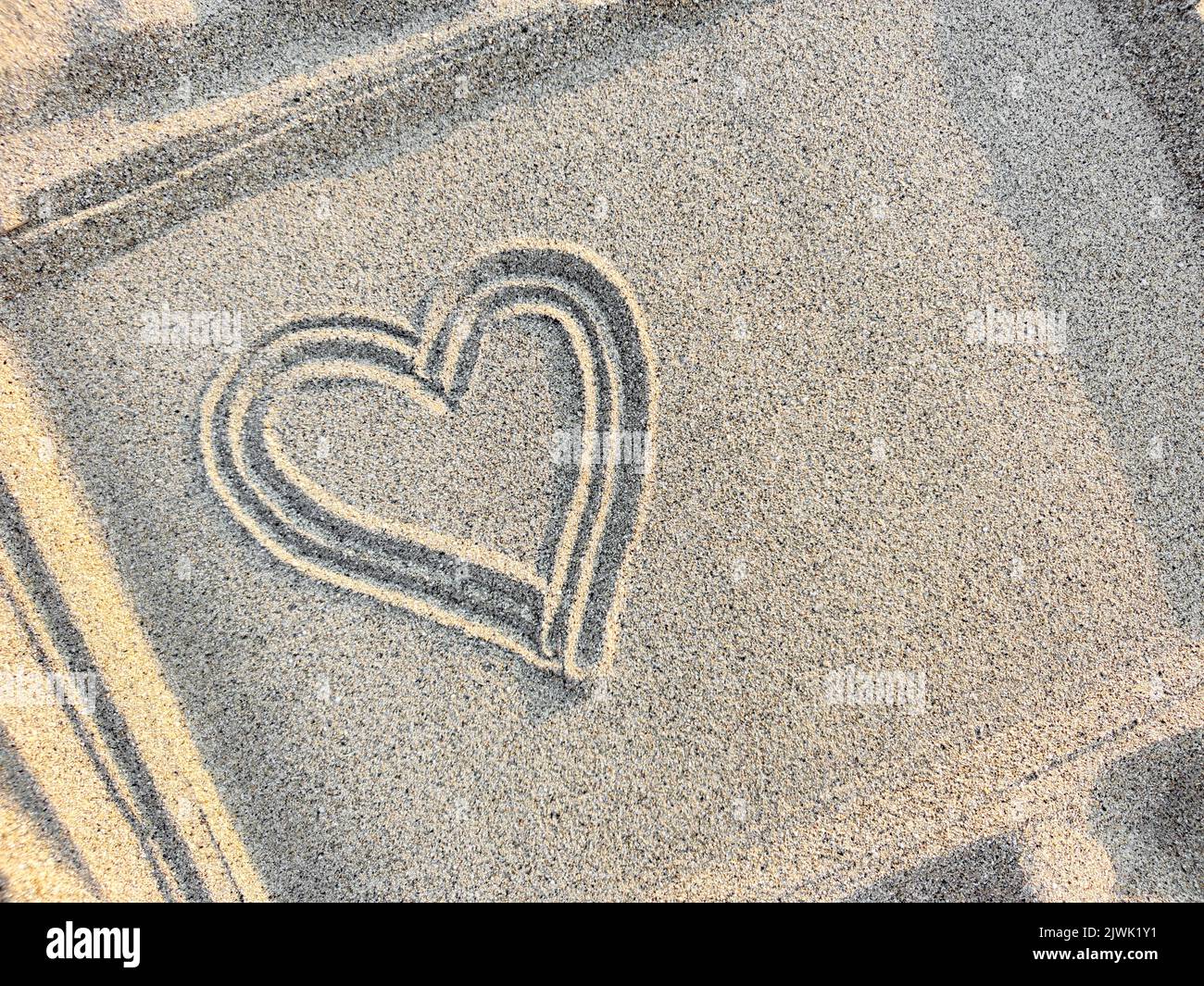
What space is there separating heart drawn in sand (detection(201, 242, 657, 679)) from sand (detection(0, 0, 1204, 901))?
0.01 metres

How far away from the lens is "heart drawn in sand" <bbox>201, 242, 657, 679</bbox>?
6.66 feet

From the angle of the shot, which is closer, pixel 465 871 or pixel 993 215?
pixel 465 871

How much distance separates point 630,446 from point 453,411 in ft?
1.75

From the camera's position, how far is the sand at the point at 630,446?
1975 mm

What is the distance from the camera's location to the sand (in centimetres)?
197

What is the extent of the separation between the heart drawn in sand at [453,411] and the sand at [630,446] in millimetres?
11

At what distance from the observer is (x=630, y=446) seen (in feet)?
6.82

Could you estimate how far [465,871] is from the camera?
1952 mm

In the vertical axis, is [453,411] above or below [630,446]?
above

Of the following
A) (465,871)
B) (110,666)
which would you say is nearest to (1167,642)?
(465,871)

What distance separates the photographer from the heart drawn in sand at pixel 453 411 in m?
2.03

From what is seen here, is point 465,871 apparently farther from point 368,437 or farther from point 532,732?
point 368,437

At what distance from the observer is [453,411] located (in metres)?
2.09
